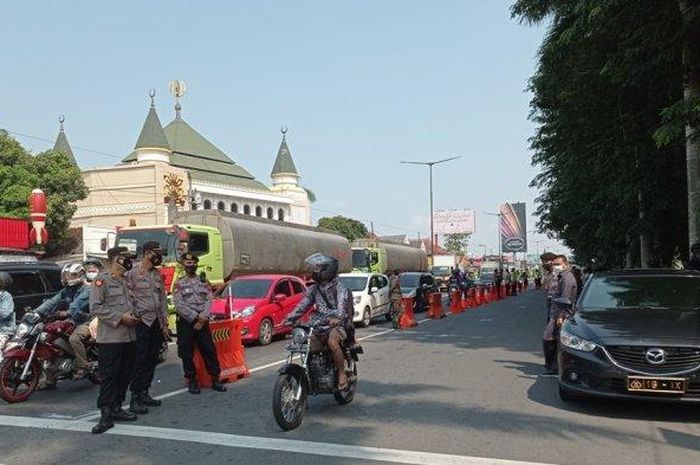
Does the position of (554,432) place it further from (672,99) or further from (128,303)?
(672,99)

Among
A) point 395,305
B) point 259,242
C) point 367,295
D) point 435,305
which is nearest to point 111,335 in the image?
point 395,305

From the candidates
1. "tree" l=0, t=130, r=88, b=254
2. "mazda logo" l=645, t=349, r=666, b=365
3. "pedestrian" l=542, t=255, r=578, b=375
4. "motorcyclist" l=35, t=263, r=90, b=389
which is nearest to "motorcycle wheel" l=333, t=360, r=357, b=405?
"mazda logo" l=645, t=349, r=666, b=365

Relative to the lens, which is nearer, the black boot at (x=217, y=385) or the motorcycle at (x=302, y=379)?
the motorcycle at (x=302, y=379)

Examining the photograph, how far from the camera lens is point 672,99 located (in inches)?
634

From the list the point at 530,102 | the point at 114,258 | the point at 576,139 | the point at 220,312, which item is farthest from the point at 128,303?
the point at 530,102

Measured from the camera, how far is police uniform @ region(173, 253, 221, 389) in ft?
29.6

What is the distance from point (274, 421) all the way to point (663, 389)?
3.86 metres

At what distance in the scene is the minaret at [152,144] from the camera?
67250 millimetres

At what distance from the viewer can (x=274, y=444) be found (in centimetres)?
623

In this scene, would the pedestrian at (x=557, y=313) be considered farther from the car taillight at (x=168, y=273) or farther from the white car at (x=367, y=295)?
the car taillight at (x=168, y=273)

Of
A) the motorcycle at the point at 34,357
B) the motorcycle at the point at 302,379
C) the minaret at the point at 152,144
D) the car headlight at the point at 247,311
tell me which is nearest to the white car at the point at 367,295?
the car headlight at the point at 247,311

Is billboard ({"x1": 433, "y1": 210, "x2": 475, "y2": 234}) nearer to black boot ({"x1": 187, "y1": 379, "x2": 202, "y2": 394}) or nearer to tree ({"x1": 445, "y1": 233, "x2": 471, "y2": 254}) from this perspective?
tree ({"x1": 445, "y1": 233, "x2": 471, "y2": 254})

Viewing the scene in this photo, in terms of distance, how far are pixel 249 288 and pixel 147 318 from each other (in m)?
7.90

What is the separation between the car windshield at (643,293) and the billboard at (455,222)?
211 ft
